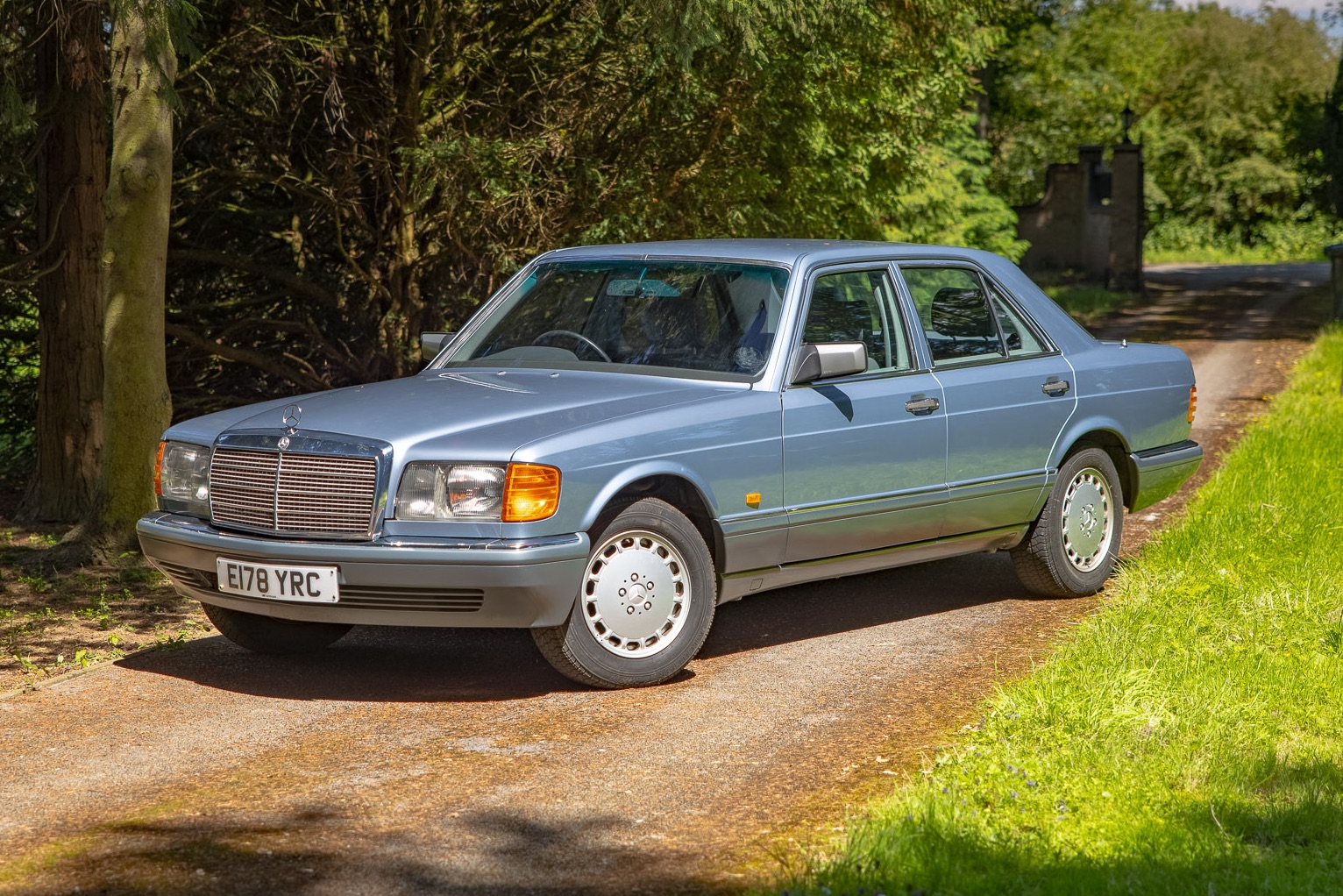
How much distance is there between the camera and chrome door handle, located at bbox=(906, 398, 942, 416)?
710 cm

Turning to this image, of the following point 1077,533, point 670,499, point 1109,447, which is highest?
point 670,499

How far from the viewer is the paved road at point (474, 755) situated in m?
4.37

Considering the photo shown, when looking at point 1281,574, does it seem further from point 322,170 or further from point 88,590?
point 322,170

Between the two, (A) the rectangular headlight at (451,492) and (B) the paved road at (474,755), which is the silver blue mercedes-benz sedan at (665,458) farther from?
(B) the paved road at (474,755)

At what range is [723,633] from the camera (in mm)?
7410

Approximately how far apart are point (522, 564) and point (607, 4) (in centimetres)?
702

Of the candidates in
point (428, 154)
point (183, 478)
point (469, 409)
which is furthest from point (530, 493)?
point (428, 154)

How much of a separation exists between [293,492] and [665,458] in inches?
55.5

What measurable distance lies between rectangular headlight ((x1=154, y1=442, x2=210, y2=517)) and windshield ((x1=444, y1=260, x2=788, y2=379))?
140 cm

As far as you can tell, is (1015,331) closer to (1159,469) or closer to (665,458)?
(1159,469)

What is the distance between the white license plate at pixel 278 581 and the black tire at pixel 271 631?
623 mm

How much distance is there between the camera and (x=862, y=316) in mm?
7188

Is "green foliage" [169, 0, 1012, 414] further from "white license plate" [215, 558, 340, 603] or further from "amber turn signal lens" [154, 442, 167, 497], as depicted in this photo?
"white license plate" [215, 558, 340, 603]

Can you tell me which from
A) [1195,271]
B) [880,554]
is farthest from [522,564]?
[1195,271]
